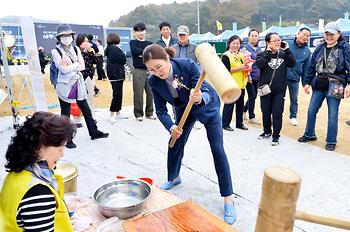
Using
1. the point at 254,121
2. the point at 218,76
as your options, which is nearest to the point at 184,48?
the point at 254,121

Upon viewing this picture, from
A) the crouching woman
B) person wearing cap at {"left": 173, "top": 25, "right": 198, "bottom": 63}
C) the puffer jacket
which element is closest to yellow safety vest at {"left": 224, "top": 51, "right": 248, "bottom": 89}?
person wearing cap at {"left": 173, "top": 25, "right": 198, "bottom": 63}

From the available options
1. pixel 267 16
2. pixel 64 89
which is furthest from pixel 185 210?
pixel 267 16

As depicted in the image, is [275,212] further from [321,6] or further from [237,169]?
[321,6]

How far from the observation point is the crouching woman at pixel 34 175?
1.30 metres

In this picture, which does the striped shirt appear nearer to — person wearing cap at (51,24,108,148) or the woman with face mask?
person wearing cap at (51,24,108,148)

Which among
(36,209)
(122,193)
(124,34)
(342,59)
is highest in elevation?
(124,34)

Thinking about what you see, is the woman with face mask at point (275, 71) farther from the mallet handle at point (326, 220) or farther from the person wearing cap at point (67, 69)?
the mallet handle at point (326, 220)

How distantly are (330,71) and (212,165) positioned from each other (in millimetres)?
1998

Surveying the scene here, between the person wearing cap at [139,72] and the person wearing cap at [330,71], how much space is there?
2.80 meters

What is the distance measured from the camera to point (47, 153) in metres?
1.42

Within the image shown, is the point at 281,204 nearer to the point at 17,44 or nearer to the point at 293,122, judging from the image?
the point at 293,122

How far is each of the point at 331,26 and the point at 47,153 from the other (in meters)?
3.81

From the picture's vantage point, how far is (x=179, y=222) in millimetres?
2012

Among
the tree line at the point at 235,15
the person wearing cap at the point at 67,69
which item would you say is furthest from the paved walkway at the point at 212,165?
the tree line at the point at 235,15
